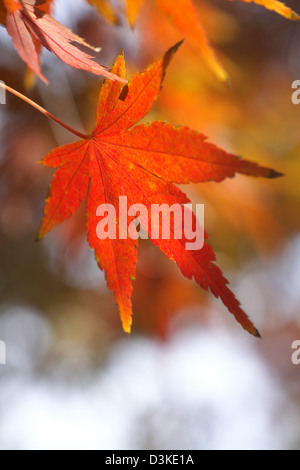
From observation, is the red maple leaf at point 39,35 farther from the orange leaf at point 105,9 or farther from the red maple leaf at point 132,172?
the orange leaf at point 105,9

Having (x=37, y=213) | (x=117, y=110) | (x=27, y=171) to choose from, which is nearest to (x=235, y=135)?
(x=27, y=171)

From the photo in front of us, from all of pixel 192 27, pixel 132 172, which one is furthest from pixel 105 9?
pixel 132 172

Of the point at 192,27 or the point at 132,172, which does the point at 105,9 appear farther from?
the point at 132,172

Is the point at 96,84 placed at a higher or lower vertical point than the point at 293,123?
lower

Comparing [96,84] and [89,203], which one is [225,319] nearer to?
[96,84]

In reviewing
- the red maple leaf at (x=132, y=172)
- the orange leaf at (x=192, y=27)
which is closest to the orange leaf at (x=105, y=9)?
the orange leaf at (x=192, y=27)

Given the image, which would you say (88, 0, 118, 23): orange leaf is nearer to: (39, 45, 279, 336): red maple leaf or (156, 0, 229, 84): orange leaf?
(156, 0, 229, 84): orange leaf
